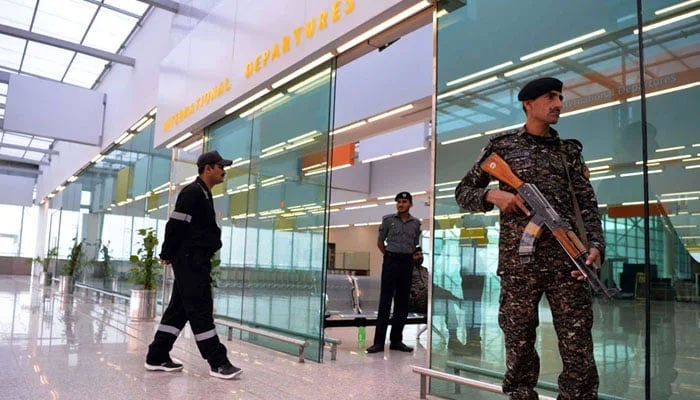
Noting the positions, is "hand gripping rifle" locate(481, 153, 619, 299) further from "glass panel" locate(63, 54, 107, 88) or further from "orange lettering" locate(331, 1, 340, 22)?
"glass panel" locate(63, 54, 107, 88)

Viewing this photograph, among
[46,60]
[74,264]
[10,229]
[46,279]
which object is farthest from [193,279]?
[10,229]

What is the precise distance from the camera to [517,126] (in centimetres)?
297

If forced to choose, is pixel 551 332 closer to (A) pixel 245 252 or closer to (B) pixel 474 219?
(B) pixel 474 219

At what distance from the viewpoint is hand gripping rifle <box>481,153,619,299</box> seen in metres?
1.85

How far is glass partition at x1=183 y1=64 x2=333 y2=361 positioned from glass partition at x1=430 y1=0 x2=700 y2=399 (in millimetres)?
1578

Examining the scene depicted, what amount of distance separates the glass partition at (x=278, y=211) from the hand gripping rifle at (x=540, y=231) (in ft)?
9.01

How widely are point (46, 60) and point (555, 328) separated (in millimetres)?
13964

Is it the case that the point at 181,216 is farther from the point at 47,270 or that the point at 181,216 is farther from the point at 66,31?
the point at 47,270

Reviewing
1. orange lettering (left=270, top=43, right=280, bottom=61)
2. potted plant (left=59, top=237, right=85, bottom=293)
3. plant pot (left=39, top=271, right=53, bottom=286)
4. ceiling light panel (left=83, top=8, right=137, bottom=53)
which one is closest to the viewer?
Answer: orange lettering (left=270, top=43, right=280, bottom=61)

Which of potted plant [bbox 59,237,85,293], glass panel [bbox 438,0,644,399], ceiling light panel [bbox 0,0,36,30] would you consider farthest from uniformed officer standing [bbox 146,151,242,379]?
potted plant [bbox 59,237,85,293]

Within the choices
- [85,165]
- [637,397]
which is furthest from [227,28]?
[85,165]

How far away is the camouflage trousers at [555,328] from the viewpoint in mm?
1869

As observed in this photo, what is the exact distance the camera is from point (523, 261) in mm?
1970

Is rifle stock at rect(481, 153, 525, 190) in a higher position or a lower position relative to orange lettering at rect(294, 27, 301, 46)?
lower
